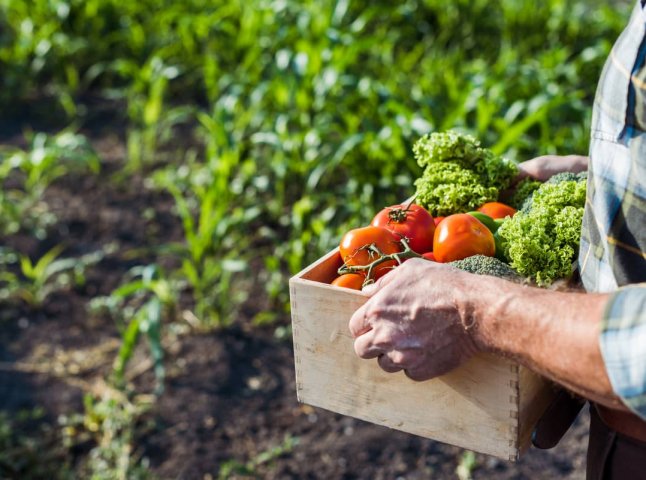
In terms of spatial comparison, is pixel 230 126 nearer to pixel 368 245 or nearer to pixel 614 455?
pixel 368 245

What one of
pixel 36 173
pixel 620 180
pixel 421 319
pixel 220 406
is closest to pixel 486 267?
pixel 421 319

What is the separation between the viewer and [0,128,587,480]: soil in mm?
3084

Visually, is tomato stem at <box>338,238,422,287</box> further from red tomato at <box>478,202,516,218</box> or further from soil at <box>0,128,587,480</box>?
soil at <box>0,128,587,480</box>

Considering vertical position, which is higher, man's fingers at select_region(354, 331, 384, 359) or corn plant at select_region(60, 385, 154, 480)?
man's fingers at select_region(354, 331, 384, 359)

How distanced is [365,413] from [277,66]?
309 cm

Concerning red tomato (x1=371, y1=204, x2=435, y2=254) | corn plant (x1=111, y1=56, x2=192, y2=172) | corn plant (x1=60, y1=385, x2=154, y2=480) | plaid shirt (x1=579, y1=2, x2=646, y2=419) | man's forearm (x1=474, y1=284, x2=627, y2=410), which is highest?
plaid shirt (x1=579, y1=2, x2=646, y2=419)

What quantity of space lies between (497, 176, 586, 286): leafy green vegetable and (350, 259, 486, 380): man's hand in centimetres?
23

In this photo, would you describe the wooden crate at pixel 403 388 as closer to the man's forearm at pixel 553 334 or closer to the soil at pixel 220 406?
the man's forearm at pixel 553 334

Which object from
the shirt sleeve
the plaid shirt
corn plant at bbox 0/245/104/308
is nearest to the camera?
the shirt sleeve

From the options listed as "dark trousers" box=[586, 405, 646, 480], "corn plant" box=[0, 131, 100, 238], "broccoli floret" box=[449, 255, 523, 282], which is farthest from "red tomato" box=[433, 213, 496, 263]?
"corn plant" box=[0, 131, 100, 238]

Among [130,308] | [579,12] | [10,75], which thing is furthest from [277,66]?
[579,12]

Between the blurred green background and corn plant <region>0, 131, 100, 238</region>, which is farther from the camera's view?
corn plant <region>0, 131, 100, 238</region>

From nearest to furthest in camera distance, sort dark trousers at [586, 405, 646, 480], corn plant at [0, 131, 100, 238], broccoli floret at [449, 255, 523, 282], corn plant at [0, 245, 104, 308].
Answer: dark trousers at [586, 405, 646, 480]
broccoli floret at [449, 255, 523, 282]
corn plant at [0, 245, 104, 308]
corn plant at [0, 131, 100, 238]

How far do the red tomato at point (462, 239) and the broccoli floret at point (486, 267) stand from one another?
0.04m
